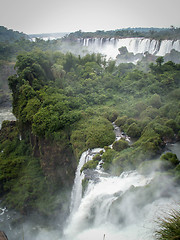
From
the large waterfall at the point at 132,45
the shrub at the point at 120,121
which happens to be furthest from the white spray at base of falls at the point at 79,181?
the large waterfall at the point at 132,45

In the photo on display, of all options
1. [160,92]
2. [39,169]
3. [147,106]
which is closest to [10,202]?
[39,169]

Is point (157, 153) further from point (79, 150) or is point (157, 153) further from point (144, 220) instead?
point (79, 150)

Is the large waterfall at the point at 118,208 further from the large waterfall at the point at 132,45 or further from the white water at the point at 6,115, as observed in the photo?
the large waterfall at the point at 132,45

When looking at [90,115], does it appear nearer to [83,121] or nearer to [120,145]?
[83,121]

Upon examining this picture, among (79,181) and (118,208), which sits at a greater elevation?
(118,208)

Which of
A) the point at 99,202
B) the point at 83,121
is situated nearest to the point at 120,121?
the point at 83,121

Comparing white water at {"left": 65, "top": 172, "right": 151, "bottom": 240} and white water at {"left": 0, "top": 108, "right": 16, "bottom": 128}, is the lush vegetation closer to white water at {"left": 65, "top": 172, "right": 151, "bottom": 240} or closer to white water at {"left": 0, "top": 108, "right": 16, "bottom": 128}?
white water at {"left": 65, "top": 172, "right": 151, "bottom": 240}
